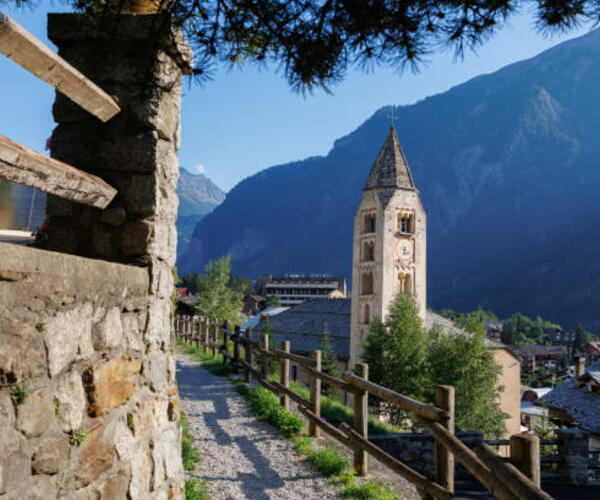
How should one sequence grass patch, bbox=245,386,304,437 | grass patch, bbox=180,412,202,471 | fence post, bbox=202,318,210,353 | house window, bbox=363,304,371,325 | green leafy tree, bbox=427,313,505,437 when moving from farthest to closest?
house window, bbox=363,304,371,325 → green leafy tree, bbox=427,313,505,437 → fence post, bbox=202,318,210,353 → grass patch, bbox=245,386,304,437 → grass patch, bbox=180,412,202,471

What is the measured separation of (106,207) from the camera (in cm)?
250

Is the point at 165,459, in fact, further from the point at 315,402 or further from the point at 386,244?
the point at 386,244

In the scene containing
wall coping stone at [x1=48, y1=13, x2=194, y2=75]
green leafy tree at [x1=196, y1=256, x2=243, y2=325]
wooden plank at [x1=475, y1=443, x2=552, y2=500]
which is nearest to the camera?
wooden plank at [x1=475, y1=443, x2=552, y2=500]

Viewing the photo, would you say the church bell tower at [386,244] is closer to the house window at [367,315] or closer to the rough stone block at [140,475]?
the house window at [367,315]

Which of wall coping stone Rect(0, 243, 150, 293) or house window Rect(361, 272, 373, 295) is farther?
house window Rect(361, 272, 373, 295)

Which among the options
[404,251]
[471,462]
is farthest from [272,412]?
[404,251]

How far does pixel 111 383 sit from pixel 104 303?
0.32 metres

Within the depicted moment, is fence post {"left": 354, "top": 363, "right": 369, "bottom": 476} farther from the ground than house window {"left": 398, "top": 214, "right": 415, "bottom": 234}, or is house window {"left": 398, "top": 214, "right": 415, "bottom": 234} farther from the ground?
house window {"left": 398, "top": 214, "right": 415, "bottom": 234}

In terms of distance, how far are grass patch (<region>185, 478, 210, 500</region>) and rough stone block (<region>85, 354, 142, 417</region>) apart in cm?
218

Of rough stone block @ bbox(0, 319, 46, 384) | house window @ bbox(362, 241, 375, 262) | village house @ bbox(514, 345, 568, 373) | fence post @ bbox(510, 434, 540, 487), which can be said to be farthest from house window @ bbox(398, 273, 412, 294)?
village house @ bbox(514, 345, 568, 373)

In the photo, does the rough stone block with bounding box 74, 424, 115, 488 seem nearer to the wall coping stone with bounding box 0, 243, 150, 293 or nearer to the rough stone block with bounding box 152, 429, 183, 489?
the rough stone block with bounding box 152, 429, 183, 489

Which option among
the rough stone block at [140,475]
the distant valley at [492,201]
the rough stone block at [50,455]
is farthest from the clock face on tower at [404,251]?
the distant valley at [492,201]

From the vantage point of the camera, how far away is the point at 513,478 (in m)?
2.50

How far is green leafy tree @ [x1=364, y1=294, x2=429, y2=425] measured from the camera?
26.4m
